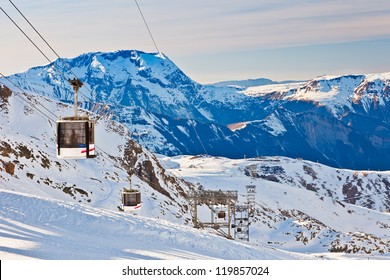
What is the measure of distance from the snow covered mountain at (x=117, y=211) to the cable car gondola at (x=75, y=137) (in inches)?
165

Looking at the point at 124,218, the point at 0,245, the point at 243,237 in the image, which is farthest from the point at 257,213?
the point at 0,245

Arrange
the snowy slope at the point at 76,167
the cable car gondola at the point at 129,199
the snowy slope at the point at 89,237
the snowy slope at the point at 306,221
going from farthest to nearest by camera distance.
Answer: the snowy slope at the point at 306,221 < the snowy slope at the point at 76,167 < the cable car gondola at the point at 129,199 < the snowy slope at the point at 89,237

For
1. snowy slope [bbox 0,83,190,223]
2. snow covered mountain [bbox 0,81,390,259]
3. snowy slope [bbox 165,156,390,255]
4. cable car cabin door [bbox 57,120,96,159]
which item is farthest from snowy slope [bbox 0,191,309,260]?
snowy slope [bbox 165,156,390,255]

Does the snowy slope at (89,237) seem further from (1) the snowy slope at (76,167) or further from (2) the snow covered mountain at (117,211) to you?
(1) the snowy slope at (76,167)

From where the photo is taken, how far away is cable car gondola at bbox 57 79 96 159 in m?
30.8

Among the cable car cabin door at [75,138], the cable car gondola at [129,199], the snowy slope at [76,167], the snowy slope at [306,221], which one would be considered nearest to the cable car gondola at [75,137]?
the cable car cabin door at [75,138]

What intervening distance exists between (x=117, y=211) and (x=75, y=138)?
70.3 ft

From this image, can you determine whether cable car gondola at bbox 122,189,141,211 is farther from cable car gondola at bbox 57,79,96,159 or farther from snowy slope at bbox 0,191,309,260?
cable car gondola at bbox 57,79,96,159

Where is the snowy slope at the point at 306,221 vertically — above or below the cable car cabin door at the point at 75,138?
below

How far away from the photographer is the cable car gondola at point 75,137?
3075 cm

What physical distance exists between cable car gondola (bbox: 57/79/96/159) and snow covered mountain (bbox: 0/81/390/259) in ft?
13.8

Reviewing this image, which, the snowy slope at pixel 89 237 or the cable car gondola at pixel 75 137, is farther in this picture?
the cable car gondola at pixel 75 137
